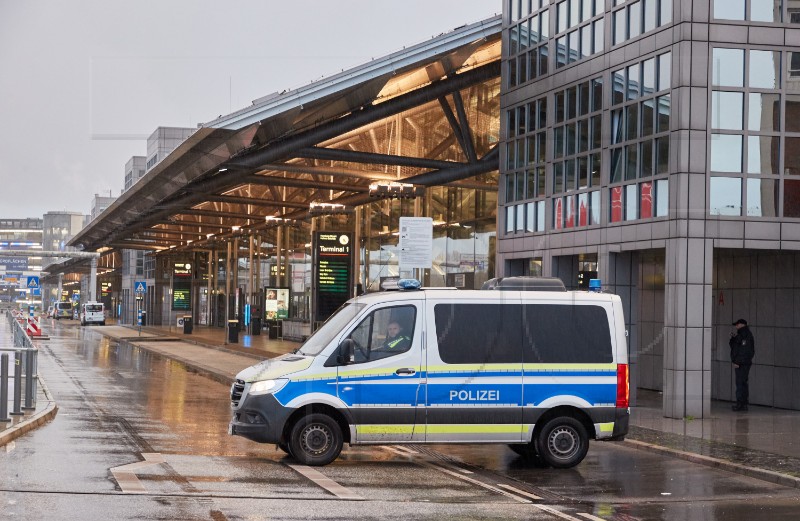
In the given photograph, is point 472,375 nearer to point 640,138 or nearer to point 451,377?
point 451,377

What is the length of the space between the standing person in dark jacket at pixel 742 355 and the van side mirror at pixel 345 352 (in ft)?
34.5

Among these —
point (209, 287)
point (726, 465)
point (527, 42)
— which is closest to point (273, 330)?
point (527, 42)

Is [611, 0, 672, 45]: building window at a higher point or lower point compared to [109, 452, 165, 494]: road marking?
higher

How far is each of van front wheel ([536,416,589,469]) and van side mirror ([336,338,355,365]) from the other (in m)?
2.72

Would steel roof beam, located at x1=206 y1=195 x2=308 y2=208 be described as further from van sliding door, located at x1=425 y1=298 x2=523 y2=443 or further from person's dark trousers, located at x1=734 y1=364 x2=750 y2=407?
van sliding door, located at x1=425 y1=298 x2=523 y2=443

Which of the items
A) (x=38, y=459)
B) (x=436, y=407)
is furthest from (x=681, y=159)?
(x=38, y=459)

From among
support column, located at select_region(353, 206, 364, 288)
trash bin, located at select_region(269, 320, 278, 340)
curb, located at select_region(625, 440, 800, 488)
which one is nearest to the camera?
curb, located at select_region(625, 440, 800, 488)

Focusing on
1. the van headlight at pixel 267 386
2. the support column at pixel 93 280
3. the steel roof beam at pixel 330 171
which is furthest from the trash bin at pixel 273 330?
the support column at pixel 93 280

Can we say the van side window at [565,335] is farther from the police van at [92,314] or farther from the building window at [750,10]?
the police van at [92,314]

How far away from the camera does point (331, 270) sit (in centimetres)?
4584

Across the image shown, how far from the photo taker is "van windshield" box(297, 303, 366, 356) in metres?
14.6

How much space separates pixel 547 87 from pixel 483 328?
12803 mm

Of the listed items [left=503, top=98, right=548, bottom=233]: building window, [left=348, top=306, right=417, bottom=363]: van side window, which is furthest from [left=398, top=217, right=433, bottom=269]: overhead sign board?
[left=348, top=306, right=417, bottom=363]: van side window

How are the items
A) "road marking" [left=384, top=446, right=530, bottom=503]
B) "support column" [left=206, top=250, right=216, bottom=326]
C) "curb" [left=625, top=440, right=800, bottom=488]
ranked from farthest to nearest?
"support column" [left=206, top=250, right=216, bottom=326] → "curb" [left=625, top=440, right=800, bottom=488] → "road marking" [left=384, top=446, right=530, bottom=503]
